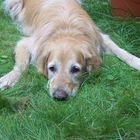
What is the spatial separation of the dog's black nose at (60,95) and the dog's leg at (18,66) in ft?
2.16

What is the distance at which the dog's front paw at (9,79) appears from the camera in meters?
5.64

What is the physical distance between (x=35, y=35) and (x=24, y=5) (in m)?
1.33

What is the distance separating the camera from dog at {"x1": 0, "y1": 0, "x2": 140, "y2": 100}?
5.48m

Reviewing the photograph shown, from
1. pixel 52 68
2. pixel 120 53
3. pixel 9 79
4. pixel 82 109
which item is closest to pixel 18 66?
pixel 9 79

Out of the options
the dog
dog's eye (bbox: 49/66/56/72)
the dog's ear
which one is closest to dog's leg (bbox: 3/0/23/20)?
the dog

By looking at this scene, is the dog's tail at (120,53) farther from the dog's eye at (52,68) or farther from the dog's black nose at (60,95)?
the dog's black nose at (60,95)

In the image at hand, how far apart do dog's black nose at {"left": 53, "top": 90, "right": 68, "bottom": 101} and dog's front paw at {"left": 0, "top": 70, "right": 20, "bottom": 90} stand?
65cm

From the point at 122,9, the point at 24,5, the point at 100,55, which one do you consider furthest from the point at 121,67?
the point at 24,5

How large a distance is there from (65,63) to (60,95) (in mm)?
428

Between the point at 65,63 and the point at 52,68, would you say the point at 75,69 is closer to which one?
the point at 65,63

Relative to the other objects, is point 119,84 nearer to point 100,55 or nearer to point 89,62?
point 89,62

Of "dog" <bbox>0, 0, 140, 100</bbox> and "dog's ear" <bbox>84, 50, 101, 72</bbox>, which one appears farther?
"dog's ear" <bbox>84, 50, 101, 72</bbox>

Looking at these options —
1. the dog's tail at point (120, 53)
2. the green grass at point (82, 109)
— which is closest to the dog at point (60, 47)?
the dog's tail at point (120, 53)

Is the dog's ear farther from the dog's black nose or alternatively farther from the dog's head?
the dog's black nose
